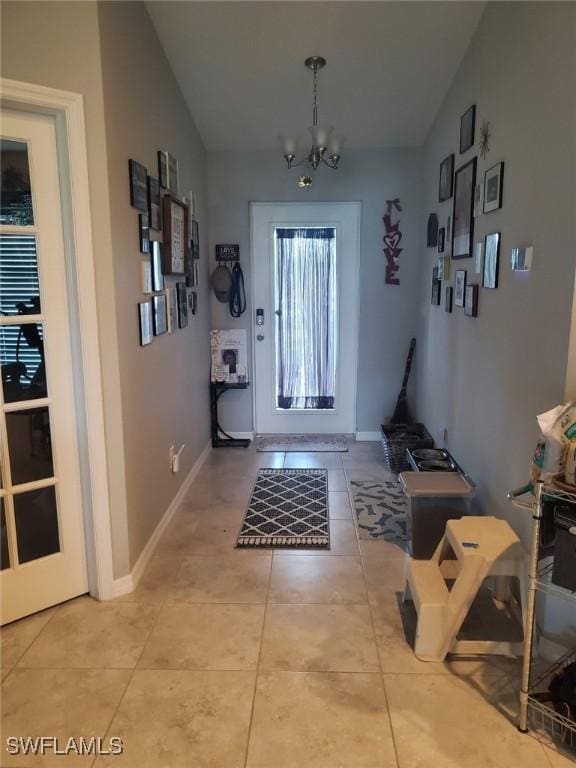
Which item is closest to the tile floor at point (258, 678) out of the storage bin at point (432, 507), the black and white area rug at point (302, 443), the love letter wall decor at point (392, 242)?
the storage bin at point (432, 507)

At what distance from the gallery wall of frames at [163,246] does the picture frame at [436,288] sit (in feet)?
5.38

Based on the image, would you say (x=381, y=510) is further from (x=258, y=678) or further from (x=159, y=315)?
(x=159, y=315)

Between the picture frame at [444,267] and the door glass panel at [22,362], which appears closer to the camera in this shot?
the door glass panel at [22,362]

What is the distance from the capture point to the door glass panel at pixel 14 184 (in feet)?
6.09

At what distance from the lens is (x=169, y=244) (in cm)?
281

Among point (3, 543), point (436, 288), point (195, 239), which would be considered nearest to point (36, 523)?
point (3, 543)

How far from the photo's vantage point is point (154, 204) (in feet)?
8.57

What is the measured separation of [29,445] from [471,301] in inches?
86.1

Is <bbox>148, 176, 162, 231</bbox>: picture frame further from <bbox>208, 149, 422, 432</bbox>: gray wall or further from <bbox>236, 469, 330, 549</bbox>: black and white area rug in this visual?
<bbox>236, 469, 330, 549</bbox>: black and white area rug

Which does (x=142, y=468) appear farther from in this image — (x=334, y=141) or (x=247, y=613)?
(x=334, y=141)

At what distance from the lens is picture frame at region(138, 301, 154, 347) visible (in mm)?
2408

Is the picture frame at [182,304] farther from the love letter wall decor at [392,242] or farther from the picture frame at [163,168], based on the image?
the love letter wall decor at [392,242]

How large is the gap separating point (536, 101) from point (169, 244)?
5.92ft

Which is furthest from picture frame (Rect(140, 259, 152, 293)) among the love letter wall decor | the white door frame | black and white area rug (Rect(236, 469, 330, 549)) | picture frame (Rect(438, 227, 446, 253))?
the love letter wall decor
